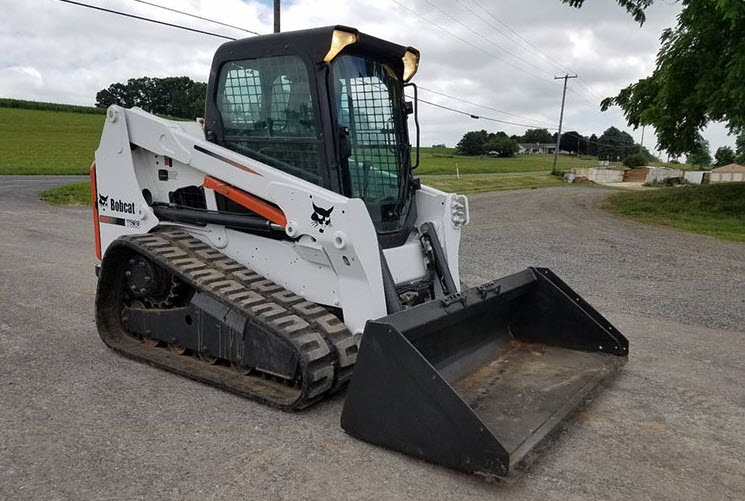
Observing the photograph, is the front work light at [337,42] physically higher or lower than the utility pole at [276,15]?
lower

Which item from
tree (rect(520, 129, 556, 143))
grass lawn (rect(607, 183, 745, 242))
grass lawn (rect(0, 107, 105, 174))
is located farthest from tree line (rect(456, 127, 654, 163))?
grass lawn (rect(607, 183, 745, 242))

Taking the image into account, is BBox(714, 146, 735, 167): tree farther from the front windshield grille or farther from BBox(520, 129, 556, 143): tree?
the front windshield grille

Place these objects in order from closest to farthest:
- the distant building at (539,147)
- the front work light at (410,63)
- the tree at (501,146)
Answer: the front work light at (410,63) → the tree at (501,146) → the distant building at (539,147)

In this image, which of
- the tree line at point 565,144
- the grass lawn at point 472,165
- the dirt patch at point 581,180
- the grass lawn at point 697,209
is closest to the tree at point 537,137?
the tree line at point 565,144

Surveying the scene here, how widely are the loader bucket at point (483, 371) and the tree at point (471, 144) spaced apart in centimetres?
7266

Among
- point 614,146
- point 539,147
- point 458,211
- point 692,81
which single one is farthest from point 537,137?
point 458,211

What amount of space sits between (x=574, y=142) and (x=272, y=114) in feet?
331

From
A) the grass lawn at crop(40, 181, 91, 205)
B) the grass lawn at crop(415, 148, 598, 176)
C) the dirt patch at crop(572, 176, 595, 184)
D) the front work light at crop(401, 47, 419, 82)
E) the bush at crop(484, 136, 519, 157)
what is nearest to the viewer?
the front work light at crop(401, 47, 419, 82)

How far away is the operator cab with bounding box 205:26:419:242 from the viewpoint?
14.0 feet

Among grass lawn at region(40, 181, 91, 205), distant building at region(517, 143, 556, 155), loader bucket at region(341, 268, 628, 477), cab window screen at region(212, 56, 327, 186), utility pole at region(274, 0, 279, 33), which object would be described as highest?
utility pole at region(274, 0, 279, 33)

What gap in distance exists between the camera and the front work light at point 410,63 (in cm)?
496

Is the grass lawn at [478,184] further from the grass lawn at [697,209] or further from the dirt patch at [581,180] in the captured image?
the grass lawn at [697,209]

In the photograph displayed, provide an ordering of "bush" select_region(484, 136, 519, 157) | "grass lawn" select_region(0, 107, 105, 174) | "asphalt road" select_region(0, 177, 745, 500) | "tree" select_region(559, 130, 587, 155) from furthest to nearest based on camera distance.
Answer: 1. "tree" select_region(559, 130, 587, 155)
2. "bush" select_region(484, 136, 519, 157)
3. "grass lawn" select_region(0, 107, 105, 174)
4. "asphalt road" select_region(0, 177, 745, 500)

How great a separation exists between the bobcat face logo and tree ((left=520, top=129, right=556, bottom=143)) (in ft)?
407
